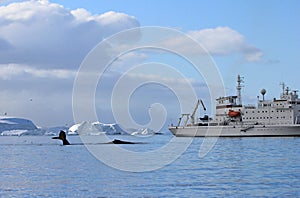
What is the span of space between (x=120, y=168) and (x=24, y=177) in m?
7.25

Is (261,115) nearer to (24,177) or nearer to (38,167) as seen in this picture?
(38,167)

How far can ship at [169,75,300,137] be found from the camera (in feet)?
358

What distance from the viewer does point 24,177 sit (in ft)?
108

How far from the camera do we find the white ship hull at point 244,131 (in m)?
108

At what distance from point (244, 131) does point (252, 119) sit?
511cm

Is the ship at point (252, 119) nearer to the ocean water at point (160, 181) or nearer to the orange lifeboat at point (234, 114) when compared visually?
the orange lifeboat at point (234, 114)

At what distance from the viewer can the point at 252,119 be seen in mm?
115125

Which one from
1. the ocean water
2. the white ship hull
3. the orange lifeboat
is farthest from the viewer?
the orange lifeboat

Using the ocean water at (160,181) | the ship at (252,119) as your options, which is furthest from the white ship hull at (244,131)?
the ocean water at (160,181)

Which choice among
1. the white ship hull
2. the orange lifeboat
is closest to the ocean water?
the white ship hull

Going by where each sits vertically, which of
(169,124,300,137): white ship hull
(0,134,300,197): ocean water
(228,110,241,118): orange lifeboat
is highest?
(228,110,241,118): orange lifeboat

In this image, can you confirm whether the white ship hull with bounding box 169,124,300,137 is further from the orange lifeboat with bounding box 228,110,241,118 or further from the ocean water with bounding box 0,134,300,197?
the ocean water with bounding box 0,134,300,197

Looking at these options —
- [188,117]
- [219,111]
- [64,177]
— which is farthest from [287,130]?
[64,177]

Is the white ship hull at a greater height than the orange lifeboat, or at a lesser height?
lesser
